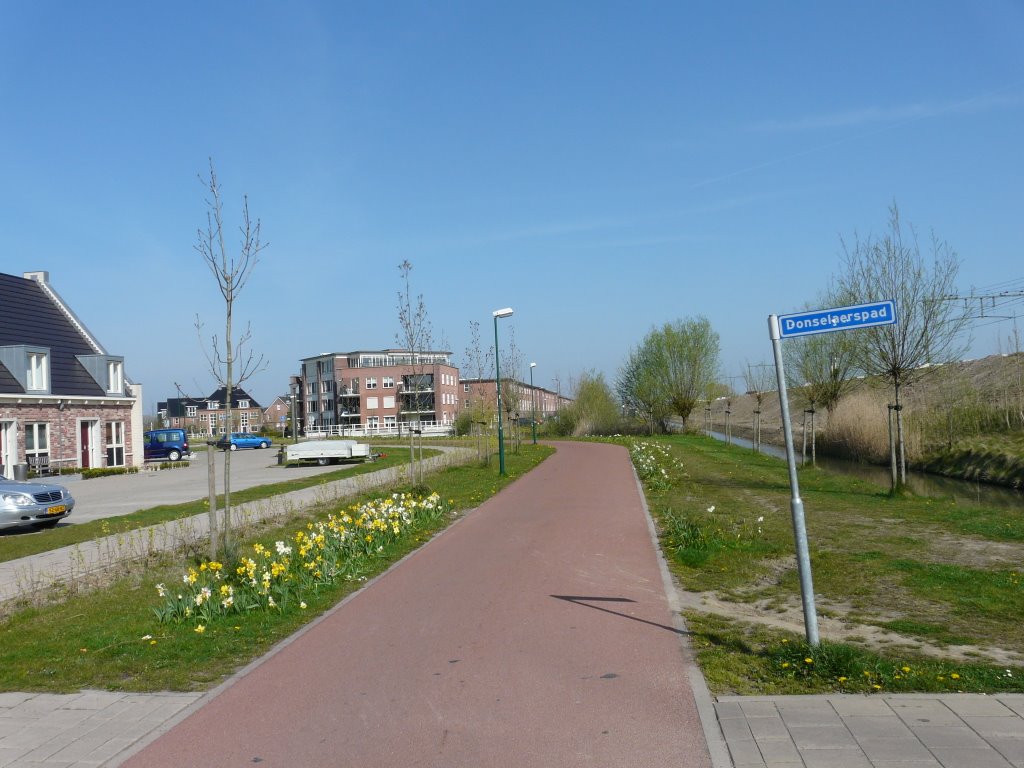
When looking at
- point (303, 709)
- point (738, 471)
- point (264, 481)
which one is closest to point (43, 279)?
point (264, 481)

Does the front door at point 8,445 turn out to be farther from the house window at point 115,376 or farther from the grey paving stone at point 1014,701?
the grey paving stone at point 1014,701

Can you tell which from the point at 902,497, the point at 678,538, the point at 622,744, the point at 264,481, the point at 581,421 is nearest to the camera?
the point at 622,744

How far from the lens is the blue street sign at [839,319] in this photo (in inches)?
205

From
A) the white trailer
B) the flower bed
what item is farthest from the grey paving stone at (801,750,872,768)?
the white trailer

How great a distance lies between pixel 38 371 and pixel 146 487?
23.2 ft

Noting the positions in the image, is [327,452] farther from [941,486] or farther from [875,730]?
[875,730]

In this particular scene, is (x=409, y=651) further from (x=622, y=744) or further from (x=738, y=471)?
(x=738, y=471)

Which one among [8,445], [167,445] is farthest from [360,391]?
[8,445]

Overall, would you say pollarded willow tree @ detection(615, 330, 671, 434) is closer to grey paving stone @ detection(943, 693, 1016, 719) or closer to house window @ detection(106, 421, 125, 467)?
house window @ detection(106, 421, 125, 467)

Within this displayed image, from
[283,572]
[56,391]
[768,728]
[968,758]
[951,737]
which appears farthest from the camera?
[56,391]

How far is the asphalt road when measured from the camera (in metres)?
18.3

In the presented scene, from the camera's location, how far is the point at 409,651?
6.16 metres

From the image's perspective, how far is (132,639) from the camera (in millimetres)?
6688

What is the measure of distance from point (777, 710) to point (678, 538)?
5789mm
